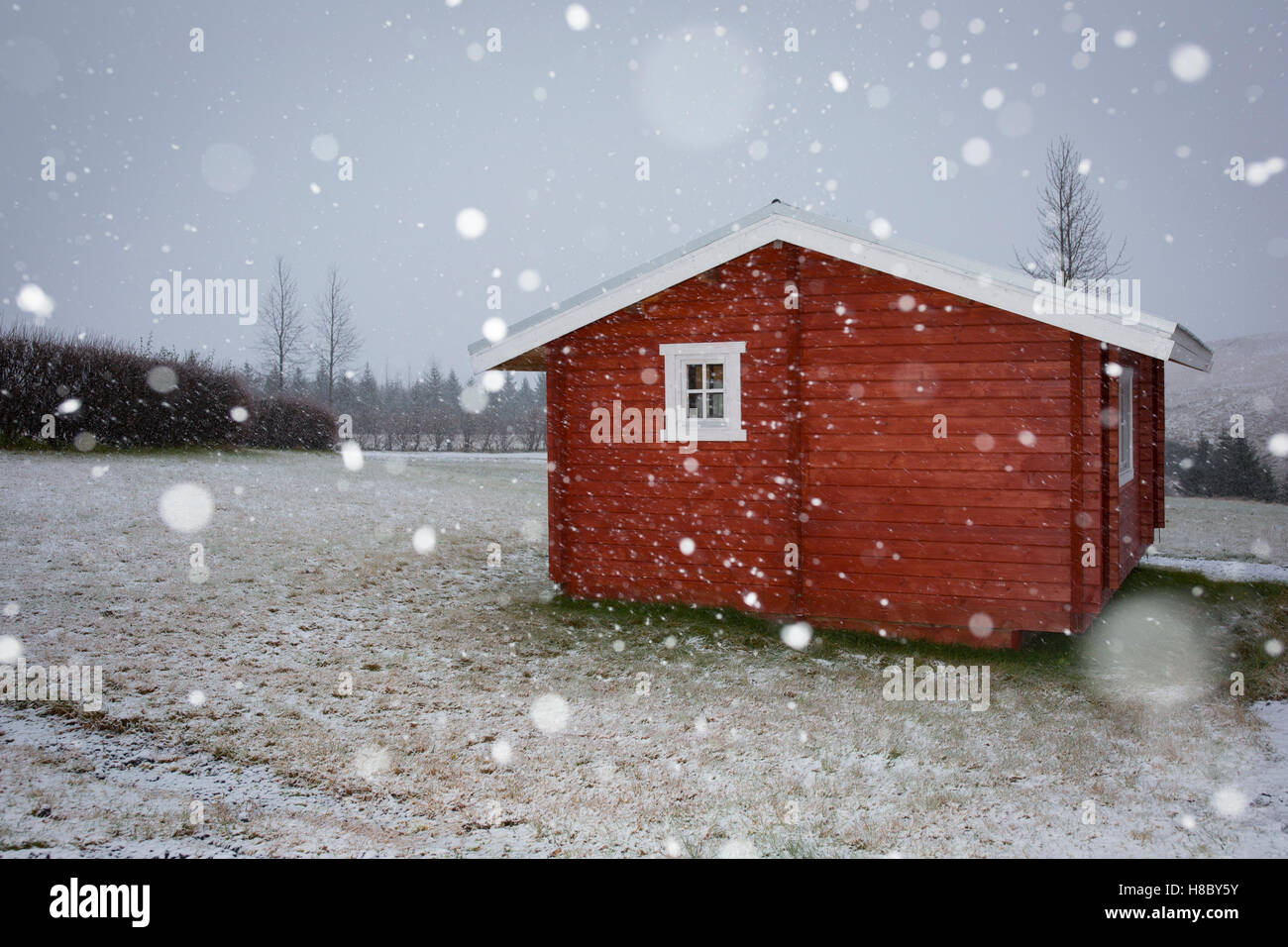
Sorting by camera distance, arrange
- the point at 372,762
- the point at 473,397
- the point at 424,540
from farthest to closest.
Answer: the point at 473,397
the point at 424,540
the point at 372,762

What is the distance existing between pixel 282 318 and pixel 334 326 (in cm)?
316

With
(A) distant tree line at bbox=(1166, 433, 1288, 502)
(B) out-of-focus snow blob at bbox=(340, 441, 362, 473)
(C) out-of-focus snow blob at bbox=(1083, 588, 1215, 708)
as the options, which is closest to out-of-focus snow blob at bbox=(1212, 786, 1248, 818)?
(C) out-of-focus snow blob at bbox=(1083, 588, 1215, 708)

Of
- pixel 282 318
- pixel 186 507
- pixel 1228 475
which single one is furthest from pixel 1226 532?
pixel 282 318

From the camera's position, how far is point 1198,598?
10.1 meters

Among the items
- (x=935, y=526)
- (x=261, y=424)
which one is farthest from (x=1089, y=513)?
(x=261, y=424)

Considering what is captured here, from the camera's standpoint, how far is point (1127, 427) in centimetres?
1023

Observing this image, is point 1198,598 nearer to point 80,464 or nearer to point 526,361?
point 526,361

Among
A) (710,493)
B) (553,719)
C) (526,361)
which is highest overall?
(526,361)

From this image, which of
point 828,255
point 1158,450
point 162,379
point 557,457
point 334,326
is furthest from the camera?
point 334,326

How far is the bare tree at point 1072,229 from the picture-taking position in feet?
73.9

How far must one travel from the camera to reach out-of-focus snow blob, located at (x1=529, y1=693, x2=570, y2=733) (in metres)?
5.89

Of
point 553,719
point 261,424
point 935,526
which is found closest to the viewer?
point 553,719

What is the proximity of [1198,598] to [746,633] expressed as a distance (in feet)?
22.3

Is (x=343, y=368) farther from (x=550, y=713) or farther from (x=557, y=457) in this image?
(x=550, y=713)
